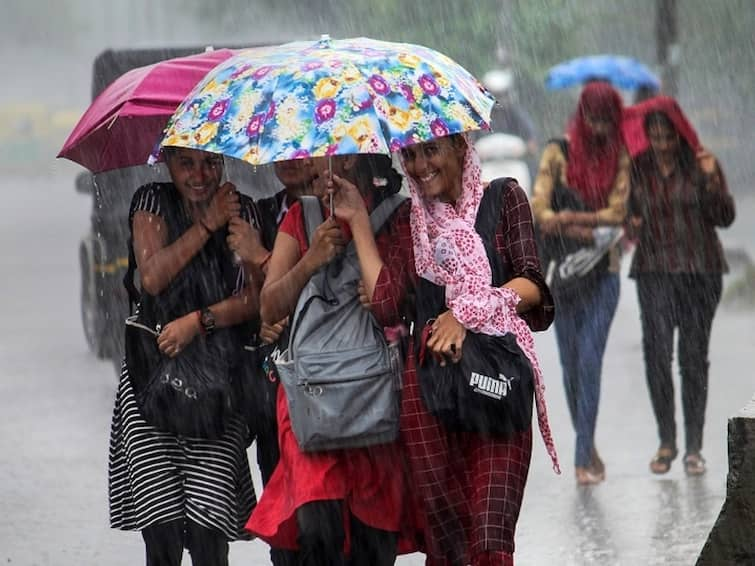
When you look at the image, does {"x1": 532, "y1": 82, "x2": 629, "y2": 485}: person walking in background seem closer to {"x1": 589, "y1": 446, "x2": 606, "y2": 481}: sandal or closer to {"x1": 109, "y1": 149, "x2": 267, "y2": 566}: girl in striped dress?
{"x1": 589, "y1": 446, "x2": 606, "y2": 481}: sandal

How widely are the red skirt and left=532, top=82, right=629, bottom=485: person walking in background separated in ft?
12.1

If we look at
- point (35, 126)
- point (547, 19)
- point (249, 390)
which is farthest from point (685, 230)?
point (35, 126)

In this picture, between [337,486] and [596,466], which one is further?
[596,466]

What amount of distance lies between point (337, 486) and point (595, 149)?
4.18 meters

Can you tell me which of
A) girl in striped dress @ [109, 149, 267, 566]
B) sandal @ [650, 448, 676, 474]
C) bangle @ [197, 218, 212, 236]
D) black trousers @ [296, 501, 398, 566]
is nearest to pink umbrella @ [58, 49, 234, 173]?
girl in striped dress @ [109, 149, 267, 566]

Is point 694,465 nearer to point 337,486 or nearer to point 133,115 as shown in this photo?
point 337,486

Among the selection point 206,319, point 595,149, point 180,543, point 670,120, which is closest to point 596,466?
point 595,149

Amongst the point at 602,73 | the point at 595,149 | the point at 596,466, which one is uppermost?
the point at 602,73

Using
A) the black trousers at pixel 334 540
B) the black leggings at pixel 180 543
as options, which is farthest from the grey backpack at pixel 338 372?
the black leggings at pixel 180 543

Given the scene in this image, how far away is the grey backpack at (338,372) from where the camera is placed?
490cm

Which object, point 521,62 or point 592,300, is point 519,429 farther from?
point 521,62

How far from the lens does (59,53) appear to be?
165 ft

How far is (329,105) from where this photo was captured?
4.78 metres

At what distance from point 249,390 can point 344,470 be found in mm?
591
